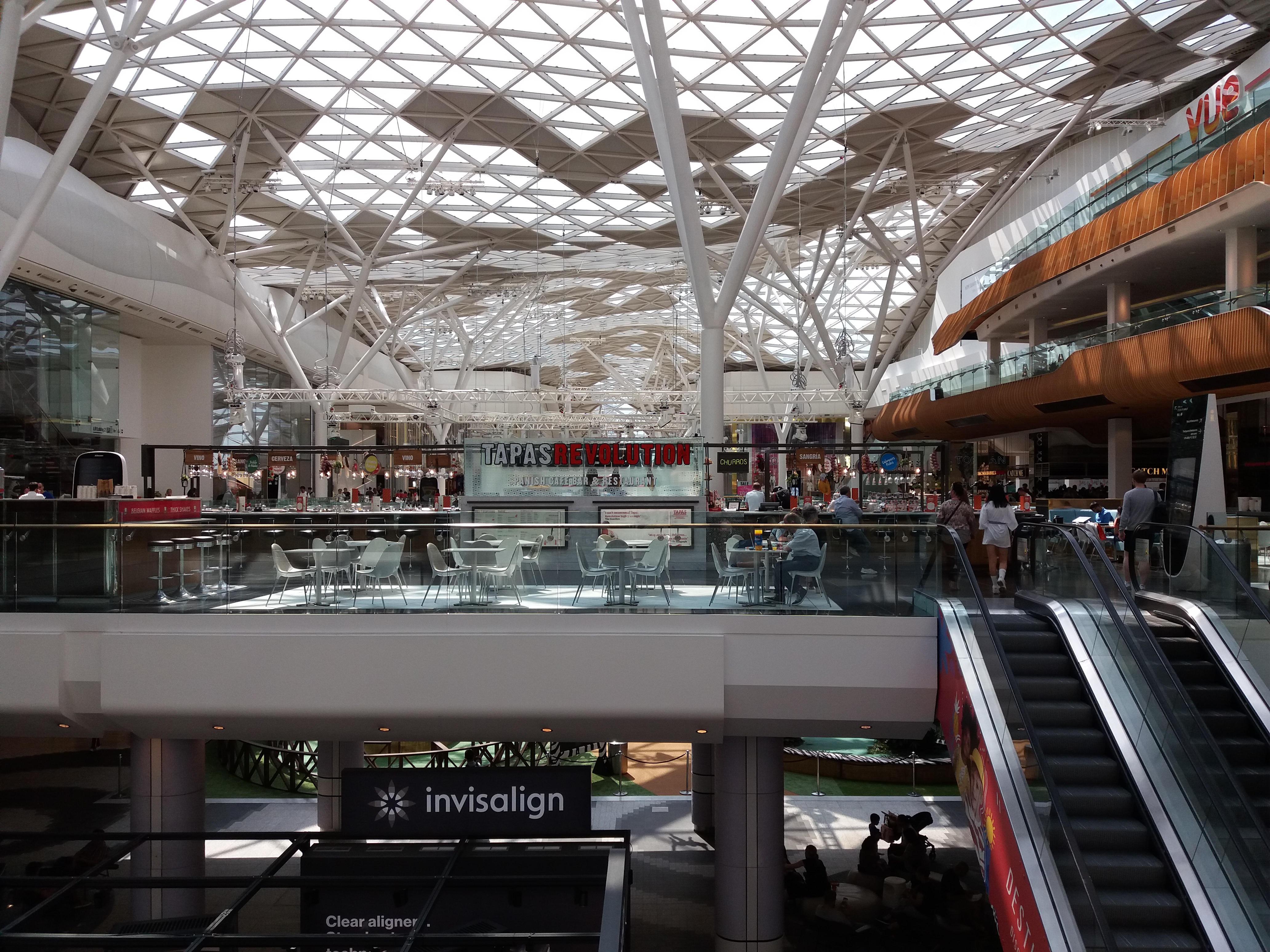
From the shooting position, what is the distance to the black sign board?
12617 millimetres

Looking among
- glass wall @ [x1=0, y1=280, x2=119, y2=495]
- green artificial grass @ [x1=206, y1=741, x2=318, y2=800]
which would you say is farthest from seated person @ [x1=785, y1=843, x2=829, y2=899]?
glass wall @ [x1=0, y1=280, x2=119, y2=495]

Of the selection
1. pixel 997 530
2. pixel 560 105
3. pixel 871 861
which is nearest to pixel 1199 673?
pixel 997 530

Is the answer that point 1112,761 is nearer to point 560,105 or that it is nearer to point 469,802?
point 469,802

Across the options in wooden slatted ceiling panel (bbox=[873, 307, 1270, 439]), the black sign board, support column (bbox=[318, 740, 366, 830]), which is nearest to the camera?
the black sign board

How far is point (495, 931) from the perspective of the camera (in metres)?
10.7

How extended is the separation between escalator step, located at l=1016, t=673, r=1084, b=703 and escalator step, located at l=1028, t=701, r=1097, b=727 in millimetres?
277

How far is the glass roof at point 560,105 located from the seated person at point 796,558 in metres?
14.3

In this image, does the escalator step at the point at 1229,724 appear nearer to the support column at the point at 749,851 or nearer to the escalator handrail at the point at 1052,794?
the escalator handrail at the point at 1052,794

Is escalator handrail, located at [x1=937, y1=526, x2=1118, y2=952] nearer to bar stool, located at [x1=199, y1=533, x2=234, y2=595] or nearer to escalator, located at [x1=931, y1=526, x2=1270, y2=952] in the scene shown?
escalator, located at [x1=931, y1=526, x2=1270, y2=952]

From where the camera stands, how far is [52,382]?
90.7ft

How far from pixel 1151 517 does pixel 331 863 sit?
12486mm

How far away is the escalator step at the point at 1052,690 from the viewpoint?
925 centimetres

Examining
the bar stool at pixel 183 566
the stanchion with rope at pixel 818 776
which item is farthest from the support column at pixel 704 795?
the bar stool at pixel 183 566

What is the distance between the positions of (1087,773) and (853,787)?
18.9 m
